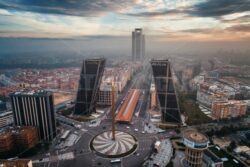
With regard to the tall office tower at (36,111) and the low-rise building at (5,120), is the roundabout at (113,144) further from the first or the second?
the low-rise building at (5,120)

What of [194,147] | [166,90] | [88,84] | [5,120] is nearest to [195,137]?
[194,147]

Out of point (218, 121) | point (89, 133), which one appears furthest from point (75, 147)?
point (218, 121)

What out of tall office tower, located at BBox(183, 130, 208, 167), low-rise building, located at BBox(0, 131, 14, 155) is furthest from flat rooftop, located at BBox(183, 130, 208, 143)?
low-rise building, located at BBox(0, 131, 14, 155)

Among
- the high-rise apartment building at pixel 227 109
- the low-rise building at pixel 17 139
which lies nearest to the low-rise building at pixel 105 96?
the low-rise building at pixel 17 139

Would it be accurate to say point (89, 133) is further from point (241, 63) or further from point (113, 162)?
point (241, 63)

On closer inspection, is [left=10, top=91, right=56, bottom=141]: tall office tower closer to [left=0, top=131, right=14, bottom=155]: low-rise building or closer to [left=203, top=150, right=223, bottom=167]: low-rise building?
[left=0, top=131, right=14, bottom=155]: low-rise building

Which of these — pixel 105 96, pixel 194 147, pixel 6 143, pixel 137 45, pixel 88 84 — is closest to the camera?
pixel 194 147

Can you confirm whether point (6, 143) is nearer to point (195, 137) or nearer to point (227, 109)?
point (195, 137)
